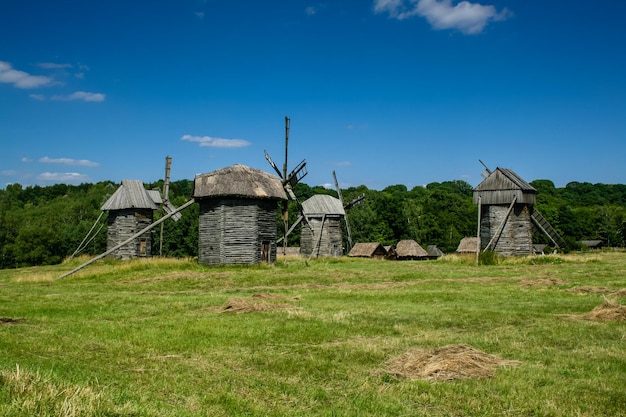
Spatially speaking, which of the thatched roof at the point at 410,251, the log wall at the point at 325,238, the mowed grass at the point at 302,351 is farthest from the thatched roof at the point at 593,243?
the mowed grass at the point at 302,351

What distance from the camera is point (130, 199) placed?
47844 mm

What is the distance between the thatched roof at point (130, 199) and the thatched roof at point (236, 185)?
12542mm

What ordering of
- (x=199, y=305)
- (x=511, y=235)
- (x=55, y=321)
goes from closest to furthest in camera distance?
(x=55, y=321) → (x=199, y=305) → (x=511, y=235)

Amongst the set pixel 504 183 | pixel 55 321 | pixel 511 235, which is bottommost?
Result: pixel 55 321

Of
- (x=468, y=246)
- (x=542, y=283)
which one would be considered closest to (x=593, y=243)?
(x=468, y=246)

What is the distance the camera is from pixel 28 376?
6.94 meters

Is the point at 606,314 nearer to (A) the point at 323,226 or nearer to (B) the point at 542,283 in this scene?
(B) the point at 542,283

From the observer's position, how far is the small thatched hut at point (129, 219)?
47.6 meters

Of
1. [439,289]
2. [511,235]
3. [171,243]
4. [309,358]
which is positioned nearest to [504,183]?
[511,235]

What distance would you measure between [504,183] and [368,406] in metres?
43.3

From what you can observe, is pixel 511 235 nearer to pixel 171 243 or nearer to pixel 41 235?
pixel 171 243

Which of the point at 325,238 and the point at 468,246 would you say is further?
the point at 468,246

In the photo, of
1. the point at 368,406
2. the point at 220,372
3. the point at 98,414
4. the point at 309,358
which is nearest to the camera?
the point at 98,414

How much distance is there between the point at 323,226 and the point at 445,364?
5057cm
